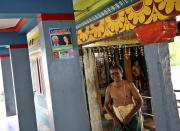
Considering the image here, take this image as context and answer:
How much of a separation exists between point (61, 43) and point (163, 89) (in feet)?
5.35

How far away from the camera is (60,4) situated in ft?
8.98

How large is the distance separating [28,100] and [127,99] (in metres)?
3.05

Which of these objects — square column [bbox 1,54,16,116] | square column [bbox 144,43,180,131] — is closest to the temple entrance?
square column [bbox 144,43,180,131]

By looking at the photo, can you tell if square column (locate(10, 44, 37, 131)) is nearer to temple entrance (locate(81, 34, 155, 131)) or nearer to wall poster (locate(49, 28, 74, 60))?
temple entrance (locate(81, 34, 155, 131))

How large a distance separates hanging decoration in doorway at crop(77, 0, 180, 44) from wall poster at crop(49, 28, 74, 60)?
132 centimetres

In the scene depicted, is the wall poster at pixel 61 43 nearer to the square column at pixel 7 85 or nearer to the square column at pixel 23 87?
the square column at pixel 23 87

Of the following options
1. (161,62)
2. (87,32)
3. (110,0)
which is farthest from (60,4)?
(87,32)

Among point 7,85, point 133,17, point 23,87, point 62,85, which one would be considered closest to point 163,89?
point 133,17

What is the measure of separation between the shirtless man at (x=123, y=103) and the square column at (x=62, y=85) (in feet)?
3.17

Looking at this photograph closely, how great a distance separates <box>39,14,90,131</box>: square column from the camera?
2652 millimetres

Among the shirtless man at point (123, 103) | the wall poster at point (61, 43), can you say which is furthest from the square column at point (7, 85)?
the wall poster at point (61, 43)

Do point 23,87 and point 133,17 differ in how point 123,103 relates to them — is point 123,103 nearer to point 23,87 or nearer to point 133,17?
point 133,17

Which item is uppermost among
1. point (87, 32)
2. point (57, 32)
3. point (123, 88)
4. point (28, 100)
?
point (87, 32)

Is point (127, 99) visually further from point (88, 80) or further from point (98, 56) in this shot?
point (98, 56)
